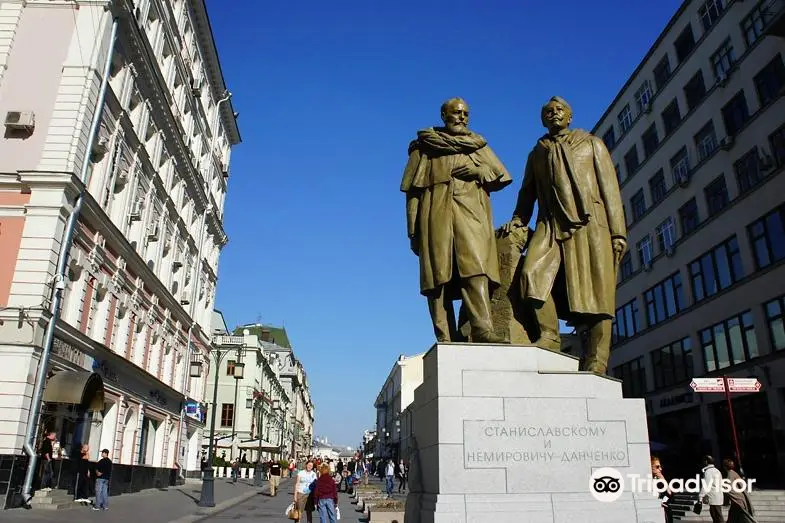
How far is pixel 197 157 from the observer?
37.6 meters

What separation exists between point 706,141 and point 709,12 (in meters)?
6.60

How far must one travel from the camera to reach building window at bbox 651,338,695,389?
104 ft

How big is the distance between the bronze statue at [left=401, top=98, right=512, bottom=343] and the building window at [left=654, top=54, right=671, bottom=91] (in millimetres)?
32836

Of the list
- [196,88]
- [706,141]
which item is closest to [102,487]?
[196,88]

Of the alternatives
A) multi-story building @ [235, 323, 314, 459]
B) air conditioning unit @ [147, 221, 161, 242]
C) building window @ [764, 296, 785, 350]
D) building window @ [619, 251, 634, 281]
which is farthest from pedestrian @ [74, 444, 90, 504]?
multi-story building @ [235, 323, 314, 459]

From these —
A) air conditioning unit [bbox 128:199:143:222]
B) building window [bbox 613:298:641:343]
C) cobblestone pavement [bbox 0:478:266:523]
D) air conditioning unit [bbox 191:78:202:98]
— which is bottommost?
cobblestone pavement [bbox 0:478:266:523]

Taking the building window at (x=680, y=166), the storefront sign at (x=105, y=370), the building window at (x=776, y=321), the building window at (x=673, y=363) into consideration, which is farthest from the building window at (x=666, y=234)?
the storefront sign at (x=105, y=370)

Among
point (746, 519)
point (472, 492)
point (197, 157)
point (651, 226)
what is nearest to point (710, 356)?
point (651, 226)

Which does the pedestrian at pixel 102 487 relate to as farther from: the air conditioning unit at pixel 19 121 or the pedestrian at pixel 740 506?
the pedestrian at pixel 740 506

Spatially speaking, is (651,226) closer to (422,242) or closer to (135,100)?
(135,100)

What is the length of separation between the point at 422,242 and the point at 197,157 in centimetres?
3357

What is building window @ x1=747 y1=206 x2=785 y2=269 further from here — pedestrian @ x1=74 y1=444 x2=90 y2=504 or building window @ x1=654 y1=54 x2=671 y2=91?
pedestrian @ x1=74 y1=444 x2=90 y2=504

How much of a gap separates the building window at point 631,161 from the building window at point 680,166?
430 centimetres

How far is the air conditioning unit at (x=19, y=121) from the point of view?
19422mm
